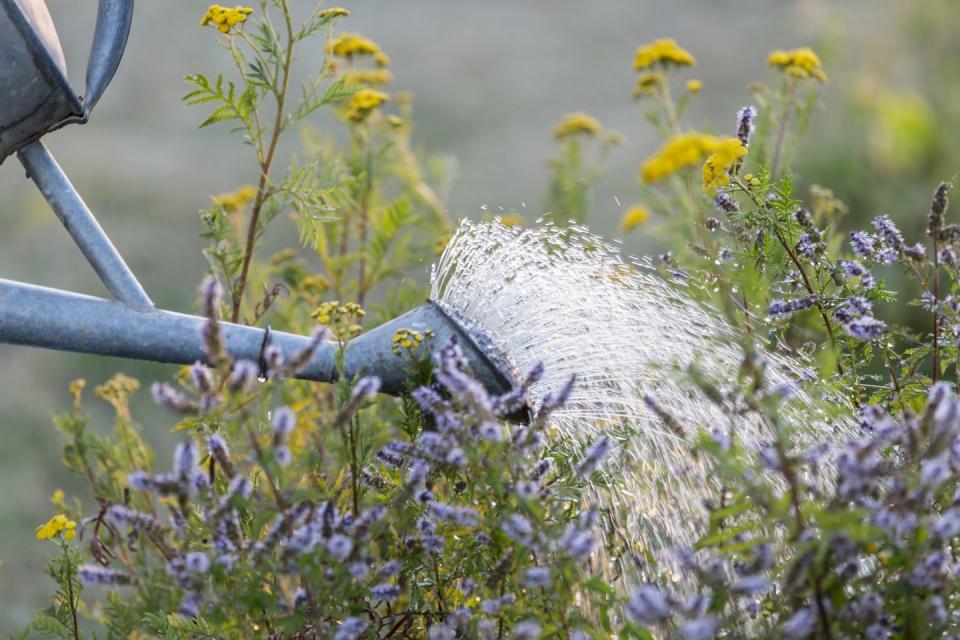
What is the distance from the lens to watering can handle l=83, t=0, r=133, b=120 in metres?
1.68

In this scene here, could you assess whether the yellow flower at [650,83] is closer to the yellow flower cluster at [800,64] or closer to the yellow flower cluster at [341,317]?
the yellow flower cluster at [800,64]

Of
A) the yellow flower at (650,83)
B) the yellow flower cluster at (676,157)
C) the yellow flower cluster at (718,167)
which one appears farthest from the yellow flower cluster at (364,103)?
the yellow flower cluster at (676,157)

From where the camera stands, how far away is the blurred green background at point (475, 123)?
14.3ft

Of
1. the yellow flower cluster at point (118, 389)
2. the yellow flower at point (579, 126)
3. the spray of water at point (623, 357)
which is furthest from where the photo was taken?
the yellow flower at point (579, 126)

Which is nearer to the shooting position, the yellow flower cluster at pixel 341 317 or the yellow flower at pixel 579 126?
the yellow flower cluster at pixel 341 317

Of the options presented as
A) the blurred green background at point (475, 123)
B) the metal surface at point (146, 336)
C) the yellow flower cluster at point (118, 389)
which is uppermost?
the blurred green background at point (475, 123)

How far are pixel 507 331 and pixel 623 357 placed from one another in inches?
7.0

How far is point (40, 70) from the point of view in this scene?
5.16 ft

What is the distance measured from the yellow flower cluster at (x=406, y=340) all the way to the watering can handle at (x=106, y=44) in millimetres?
589

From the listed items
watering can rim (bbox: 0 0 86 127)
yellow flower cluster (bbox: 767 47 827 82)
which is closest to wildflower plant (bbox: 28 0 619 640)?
watering can rim (bbox: 0 0 86 127)

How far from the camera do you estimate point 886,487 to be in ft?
5.02

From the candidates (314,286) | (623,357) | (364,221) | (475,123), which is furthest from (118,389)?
(475,123)

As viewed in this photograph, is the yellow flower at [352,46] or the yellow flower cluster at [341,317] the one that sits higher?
the yellow flower at [352,46]

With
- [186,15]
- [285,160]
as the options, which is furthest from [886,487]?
[186,15]
